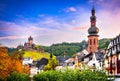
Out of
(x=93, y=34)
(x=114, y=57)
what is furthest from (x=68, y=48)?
(x=114, y=57)

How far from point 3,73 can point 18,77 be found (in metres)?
13.5

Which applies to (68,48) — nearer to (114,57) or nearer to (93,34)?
(93,34)

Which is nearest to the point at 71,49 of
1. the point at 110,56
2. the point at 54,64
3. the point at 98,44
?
the point at 98,44

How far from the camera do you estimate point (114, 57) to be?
205ft

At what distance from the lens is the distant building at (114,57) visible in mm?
60031

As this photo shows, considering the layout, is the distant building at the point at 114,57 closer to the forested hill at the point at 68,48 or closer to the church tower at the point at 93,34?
the church tower at the point at 93,34

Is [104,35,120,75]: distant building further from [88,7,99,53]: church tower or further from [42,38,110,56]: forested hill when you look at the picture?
[42,38,110,56]: forested hill

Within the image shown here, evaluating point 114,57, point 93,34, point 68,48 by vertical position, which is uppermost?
point 68,48

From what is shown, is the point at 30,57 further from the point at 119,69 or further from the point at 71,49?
the point at 119,69

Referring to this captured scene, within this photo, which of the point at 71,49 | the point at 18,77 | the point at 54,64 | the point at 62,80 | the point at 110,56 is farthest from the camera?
the point at 71,49

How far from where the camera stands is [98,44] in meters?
137

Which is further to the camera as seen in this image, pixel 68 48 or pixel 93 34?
pixel 68 48

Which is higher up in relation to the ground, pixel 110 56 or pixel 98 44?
pixel 98 44

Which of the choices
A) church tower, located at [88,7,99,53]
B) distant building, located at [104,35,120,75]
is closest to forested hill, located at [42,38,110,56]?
church tower, located at [88,7,99,53]
